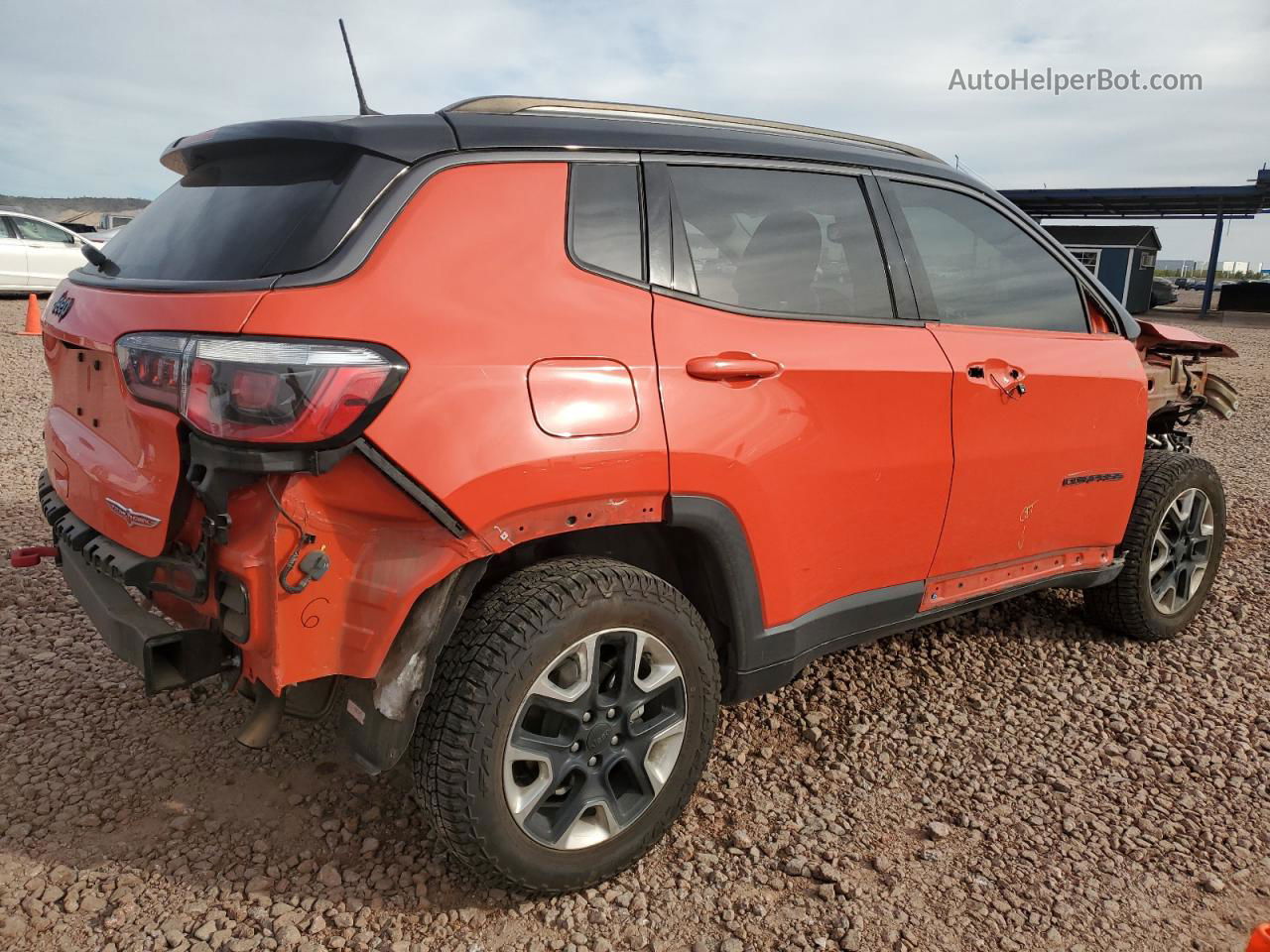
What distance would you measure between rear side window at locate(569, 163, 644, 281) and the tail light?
1.94 ft

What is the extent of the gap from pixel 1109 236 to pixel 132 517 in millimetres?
35616

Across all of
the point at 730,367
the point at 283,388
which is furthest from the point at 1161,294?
the point at 283,388

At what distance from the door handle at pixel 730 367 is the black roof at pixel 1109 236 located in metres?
32.6

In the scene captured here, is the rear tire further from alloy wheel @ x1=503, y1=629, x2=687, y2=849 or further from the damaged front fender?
alloy wheel @ x1=503, y1=629, x2=687, y2=849

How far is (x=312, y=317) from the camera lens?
187 centimetres

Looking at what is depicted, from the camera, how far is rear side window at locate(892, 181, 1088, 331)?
3.00 m

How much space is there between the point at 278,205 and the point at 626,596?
119cm

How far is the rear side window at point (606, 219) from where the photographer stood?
2236mm

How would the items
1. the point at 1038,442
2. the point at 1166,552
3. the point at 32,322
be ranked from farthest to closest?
the point at 32,322
the point at 1166,552
the point at 1038,442

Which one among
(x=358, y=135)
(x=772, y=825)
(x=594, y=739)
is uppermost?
(x=358, y=135)

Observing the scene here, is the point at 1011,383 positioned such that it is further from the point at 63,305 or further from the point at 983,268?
the point at 63,305

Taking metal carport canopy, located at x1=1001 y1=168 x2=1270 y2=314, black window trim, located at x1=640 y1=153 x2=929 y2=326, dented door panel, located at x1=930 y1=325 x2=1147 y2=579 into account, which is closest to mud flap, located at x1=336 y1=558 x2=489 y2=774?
black window trim, located at x1=640 y1=153 x2=929 y2=326

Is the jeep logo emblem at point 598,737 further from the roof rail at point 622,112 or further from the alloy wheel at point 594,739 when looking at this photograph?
the roof rail at point 622,112

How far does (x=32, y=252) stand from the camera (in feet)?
49.3
